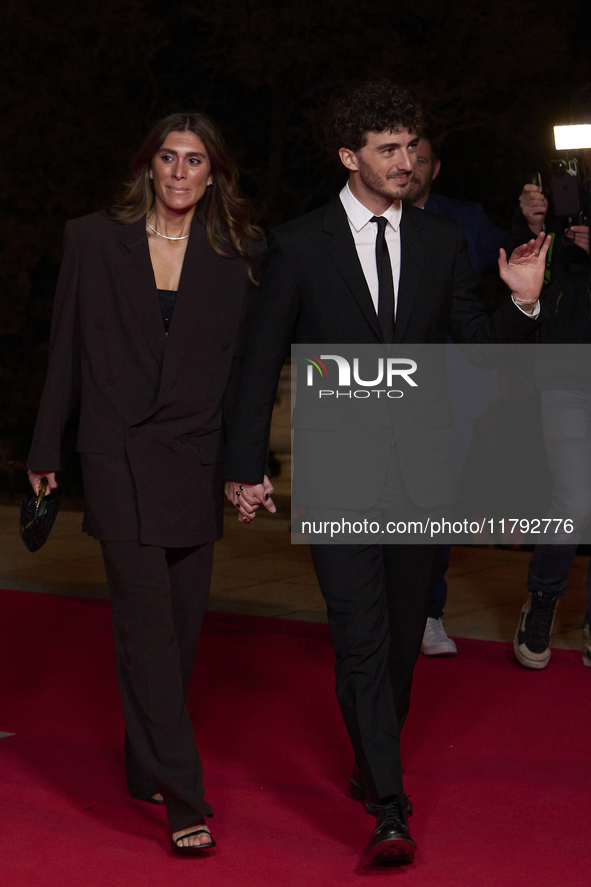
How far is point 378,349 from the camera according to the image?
11.6ft

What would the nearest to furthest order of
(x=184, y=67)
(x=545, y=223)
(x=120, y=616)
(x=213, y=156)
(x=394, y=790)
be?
(x=394, y=790) < (x=120, y=616) < (x=213, y=156) < (x=545, y=223) < (x=184, y=67)

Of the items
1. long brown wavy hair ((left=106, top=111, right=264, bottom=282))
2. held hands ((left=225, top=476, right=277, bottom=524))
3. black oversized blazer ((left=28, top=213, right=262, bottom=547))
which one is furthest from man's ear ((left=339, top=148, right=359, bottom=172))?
held hands ((left=225, top=476, right=277, bottom=524))

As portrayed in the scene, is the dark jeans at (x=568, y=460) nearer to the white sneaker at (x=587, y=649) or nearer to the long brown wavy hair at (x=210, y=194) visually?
the white sneaker at (x=587, y=649)

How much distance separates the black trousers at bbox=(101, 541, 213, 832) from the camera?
132 inches

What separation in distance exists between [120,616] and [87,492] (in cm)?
36

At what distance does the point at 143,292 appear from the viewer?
11.8 feet

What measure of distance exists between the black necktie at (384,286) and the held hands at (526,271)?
324 mm

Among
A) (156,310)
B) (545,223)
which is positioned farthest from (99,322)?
(545,223)

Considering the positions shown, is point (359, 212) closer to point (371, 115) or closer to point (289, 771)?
point (371, 115)

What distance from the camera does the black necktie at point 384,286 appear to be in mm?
3510

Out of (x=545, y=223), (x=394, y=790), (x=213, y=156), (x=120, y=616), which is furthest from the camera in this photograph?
(x=545, y=223)

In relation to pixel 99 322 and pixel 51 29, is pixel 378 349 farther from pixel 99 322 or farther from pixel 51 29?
pixel 51 29

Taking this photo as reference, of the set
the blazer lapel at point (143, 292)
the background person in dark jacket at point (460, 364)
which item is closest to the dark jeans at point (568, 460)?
the background person in dark jacket at point (460, 364)

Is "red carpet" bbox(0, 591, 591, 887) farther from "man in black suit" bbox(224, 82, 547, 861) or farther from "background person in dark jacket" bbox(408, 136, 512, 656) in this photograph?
"man in black suit" bbox(224, 82, 547, 861)
